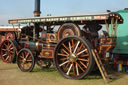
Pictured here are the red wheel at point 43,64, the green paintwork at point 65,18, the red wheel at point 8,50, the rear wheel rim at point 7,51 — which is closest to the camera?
the green paintwork at point 65,18

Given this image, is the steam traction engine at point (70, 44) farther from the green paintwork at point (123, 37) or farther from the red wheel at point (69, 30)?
the green paintwork at point (123, 37)

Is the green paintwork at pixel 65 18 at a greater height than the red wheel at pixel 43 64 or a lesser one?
greater

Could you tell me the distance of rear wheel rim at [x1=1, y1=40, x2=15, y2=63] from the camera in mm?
9547

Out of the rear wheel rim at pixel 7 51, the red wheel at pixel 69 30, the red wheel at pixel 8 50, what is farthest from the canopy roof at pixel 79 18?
the rear wheel rim at pixel 7 51

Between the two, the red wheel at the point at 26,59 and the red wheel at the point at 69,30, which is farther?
the red wheel at the point at 26,59

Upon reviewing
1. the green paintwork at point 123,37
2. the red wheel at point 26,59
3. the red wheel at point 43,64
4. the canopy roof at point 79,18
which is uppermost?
the canopy roof at point 79,18

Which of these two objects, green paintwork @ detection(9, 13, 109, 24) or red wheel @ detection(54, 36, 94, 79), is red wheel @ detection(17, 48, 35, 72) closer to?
red wheel @ detection(54, 36, 94, 79)

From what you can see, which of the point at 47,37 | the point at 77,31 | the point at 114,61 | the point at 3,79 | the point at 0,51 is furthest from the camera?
the point at 0,51

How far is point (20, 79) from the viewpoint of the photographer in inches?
245

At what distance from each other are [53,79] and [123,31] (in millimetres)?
5119

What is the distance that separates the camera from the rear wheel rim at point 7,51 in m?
9.55

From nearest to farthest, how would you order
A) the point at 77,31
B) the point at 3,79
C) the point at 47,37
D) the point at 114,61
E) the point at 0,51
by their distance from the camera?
the point at 3,79 < the point at 77,31 < the point at 47,37 < the point at 114,61 < the point at 0,51

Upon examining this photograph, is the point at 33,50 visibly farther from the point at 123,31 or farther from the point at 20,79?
the point at 123,31

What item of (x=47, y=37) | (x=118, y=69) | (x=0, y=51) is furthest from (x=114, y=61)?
(x=0, y=51)
